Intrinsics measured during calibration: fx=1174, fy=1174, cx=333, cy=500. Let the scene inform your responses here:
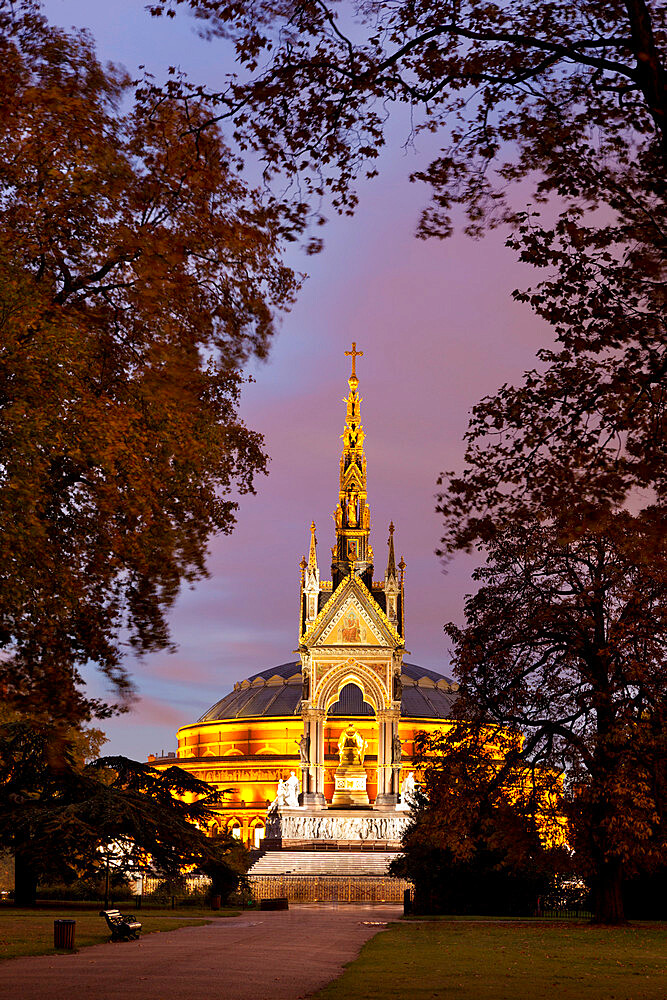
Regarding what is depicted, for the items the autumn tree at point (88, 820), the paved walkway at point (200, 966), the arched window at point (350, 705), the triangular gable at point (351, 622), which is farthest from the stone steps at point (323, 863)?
the arched window at point (350, 705)

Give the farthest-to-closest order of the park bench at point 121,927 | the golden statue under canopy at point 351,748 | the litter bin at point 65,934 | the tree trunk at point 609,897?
the golden statue under canopy at point 351,748
the tree trunk at point 609,897
the park bench at point 121,927
the litter bin at point 65,934

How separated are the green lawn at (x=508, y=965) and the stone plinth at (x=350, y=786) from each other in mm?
33888

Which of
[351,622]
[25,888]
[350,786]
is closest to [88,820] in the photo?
[25,888]

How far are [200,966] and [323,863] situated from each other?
36.8 metres

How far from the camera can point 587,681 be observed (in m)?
29.2

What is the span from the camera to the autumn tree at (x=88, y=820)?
34.1m

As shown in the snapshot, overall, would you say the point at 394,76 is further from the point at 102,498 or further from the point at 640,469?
the point at 102,498

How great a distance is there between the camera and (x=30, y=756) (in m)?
37.6

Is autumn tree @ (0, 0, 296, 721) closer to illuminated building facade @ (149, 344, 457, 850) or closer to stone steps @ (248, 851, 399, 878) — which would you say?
stone steps @ (248, 851, 399, 878)

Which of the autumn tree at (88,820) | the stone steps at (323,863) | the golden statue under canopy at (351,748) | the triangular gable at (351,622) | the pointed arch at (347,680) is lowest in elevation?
the stone steps at (323,863)

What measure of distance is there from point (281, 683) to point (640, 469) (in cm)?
8952

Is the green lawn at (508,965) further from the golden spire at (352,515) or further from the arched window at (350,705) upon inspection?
the arched window at (350,705)

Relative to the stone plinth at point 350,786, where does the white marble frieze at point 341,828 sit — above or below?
below

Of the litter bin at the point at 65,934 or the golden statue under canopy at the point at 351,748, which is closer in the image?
the litter bin at the point at 65,934
